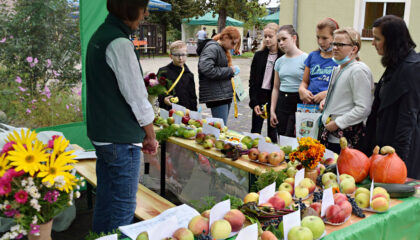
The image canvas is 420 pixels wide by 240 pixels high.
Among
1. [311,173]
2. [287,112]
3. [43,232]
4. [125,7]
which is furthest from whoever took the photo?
[287,112]

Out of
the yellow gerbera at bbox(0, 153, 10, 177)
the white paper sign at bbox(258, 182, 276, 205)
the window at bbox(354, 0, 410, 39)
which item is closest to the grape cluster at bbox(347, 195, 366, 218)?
the white paper sign at bbox(258, 182, 276, 205)

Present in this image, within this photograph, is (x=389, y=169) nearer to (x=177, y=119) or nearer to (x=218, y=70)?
(x=177, y=119)

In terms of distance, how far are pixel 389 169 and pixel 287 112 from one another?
68.1 inches

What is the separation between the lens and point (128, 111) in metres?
2.04

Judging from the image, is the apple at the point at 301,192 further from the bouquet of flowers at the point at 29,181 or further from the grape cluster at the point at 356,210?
the bouquet of flowers at the point at 29,181

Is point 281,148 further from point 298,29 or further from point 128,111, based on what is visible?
point 298,29

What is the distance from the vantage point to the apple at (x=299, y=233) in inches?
55.5

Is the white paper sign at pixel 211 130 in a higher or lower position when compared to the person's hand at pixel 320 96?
lower

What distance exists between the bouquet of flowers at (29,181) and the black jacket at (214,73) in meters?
2.73

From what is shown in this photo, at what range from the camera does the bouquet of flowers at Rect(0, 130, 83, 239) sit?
125 centimetres

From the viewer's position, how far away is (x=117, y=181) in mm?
2086

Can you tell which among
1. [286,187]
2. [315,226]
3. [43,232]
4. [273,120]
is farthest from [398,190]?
[273,120]

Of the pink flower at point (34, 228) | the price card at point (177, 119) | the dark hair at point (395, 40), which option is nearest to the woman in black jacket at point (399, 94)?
the dark hair at point (395, 40)

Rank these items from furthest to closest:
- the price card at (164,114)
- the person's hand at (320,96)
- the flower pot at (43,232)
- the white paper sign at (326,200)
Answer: the price card at (164,114)
the person's hand at (320,96)
the white paper sign at (326,200)
the flower pot at (43,232)
